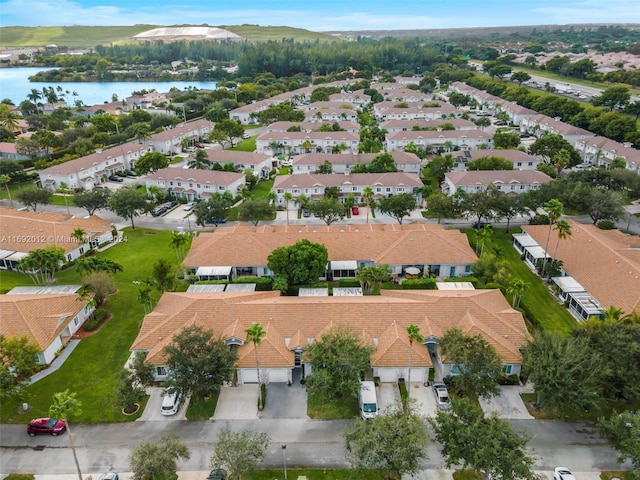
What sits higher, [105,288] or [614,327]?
[614,327]

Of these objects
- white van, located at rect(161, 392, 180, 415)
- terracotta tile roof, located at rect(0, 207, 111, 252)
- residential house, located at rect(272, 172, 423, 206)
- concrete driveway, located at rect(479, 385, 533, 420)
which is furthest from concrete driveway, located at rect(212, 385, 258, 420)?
residential house, located at rect(272, 172, 423, 206)

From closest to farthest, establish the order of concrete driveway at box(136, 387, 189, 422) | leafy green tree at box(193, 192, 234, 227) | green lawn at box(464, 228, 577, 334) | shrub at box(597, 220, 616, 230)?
concrete driveway at box(136, 387, 189, 422) < green lawn at box(464, 228, 577, 334) < shrub at box(597, 220, 616, 230) < leafy green tree at box(193, 192, 234, 227)

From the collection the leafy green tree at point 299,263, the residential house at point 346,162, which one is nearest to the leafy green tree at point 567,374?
the leafy green tree at point 299,263

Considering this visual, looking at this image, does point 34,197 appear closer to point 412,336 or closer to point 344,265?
point 344,265

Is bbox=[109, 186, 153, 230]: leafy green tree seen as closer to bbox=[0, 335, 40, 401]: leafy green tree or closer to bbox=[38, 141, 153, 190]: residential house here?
bbox=[38, 141, 153, 190]: residential house

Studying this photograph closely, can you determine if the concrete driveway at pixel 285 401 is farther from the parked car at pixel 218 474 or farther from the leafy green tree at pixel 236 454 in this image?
the leafy green tree at pixel 236 454

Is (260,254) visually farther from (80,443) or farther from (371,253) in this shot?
(80,443)

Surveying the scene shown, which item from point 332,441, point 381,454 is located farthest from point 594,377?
point 332,441
